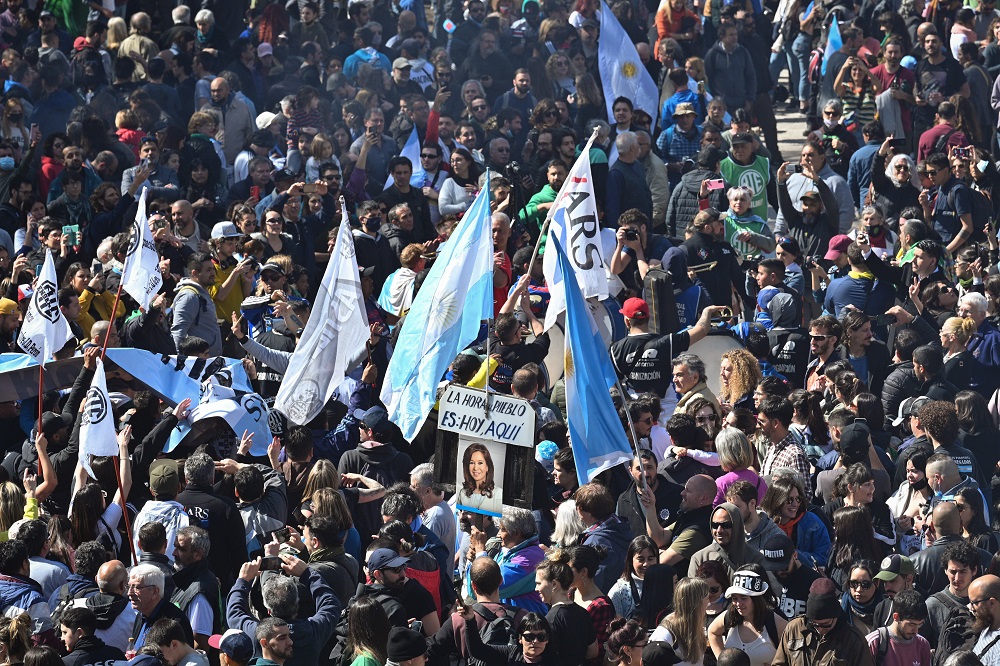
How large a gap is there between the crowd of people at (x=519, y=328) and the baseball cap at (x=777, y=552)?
0.8 inches

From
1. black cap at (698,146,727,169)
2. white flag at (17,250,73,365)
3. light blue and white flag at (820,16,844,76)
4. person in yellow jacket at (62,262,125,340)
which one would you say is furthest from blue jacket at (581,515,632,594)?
light blue and white flag at (820,16,844,76)

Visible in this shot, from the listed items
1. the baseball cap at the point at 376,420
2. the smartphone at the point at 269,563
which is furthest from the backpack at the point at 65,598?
the baseball cap at the point at 376,420

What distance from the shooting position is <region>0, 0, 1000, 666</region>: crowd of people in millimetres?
8219

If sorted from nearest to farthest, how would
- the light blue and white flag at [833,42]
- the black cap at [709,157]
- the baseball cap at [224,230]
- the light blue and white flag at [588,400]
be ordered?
the light blue and white flag at [588,400] < the baseball cap at [224,230] < the black cap at [709,157] < the light blue and white flag at [833,42]

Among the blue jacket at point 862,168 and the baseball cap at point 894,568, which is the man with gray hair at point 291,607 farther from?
the blue jacket at point 862,168

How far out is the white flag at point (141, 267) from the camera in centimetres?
1177

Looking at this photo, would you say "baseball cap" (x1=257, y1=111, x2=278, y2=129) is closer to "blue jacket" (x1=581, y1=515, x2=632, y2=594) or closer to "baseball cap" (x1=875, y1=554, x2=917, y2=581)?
"blue jacket" (x1=581, y1=515, x2=632, y2=594)

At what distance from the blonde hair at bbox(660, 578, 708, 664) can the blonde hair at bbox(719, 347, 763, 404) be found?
328 centimetres

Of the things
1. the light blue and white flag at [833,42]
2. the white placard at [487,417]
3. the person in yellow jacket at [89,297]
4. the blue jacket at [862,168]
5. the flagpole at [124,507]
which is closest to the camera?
the white placard at [487,417]

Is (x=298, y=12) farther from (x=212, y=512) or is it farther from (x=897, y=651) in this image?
(x=897, y=651)

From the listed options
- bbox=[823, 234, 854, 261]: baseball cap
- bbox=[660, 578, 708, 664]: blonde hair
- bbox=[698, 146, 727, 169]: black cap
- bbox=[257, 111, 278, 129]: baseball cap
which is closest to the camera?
bbox=[660, 578, 708, 664]: blonde hair

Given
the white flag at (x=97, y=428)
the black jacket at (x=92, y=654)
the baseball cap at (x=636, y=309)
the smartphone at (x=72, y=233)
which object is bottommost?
the black jacket at (x=92, y=654)

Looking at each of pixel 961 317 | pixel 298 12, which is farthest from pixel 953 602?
pixel 298 12

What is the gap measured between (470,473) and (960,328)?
13.9ft
